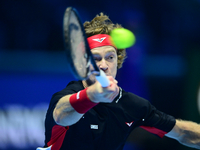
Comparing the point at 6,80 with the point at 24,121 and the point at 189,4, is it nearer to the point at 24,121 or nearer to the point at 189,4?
the point at 24,121

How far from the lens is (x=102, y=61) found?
2.09 m

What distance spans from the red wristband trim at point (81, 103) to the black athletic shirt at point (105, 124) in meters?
0.31

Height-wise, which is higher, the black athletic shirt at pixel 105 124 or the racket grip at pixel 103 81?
the racket grip at pixel 103 81

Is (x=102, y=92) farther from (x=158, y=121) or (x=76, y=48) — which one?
(x=158, y=121)

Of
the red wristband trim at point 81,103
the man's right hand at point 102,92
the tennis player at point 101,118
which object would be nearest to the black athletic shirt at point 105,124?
the tennis player at point 101,118

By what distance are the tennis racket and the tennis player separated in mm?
147

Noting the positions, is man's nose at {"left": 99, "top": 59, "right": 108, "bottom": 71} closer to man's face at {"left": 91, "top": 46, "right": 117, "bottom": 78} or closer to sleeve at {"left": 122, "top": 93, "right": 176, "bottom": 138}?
man's face at {"left": 91, "top": 46, "right": 117, "bottom": 78}

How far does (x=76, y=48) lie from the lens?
1.31 metres

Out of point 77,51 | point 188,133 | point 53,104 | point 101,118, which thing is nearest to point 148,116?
point 188,133

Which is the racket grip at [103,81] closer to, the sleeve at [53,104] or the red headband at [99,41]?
the sleeve at [53,104]

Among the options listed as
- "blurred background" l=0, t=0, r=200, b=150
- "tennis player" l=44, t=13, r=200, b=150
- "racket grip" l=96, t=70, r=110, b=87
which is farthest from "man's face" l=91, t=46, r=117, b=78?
"blurred background" l=0, t=0, r=200, b=150

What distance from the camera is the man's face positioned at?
2098mm

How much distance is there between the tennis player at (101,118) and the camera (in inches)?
60.6

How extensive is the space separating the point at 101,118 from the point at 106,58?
21.3 inches
